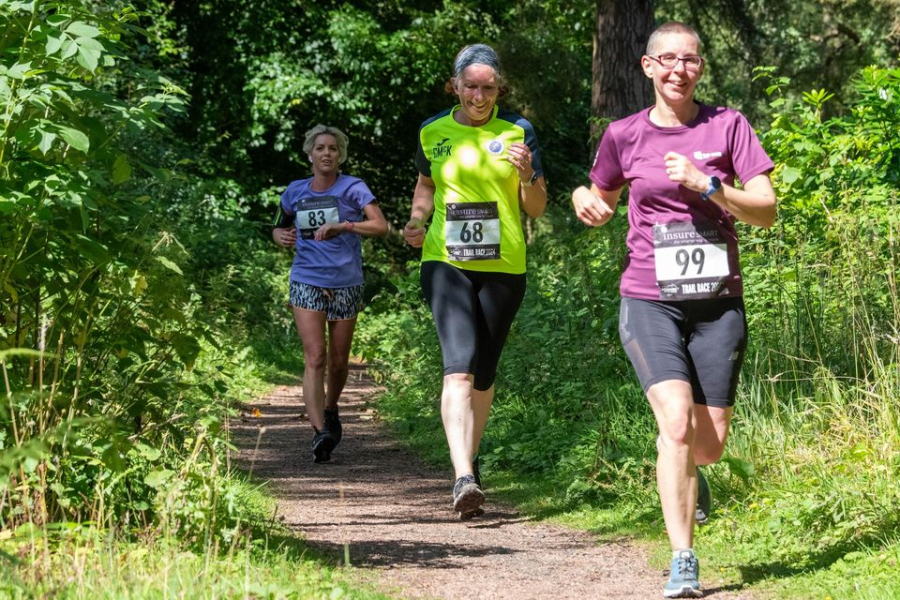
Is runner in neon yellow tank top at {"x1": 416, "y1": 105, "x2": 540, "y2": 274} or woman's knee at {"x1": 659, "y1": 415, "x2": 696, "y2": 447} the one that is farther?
runner in neon yellow tank top at {"x1": 416, "y1": 105, "x2": 540, "y2": 274}

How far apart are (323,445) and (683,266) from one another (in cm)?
427

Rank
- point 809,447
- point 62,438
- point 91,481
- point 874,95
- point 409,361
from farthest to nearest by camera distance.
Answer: point 409,361
point 874,95
point 809,447
point 91,481
point 62,438

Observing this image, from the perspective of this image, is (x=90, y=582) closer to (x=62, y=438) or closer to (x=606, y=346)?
(x=62, y=438)

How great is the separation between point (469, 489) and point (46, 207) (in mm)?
2519

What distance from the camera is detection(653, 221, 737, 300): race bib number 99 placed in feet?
14.8

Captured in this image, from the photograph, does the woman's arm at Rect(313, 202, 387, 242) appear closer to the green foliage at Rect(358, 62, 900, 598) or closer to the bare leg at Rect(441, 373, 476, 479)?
the green foliage at Rect(358, 62, 900, 598)

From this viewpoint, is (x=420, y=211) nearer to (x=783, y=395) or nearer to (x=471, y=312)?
(x=471, y=312)

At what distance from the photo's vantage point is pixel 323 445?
27.1 feet

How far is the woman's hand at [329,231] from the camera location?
26.7 ft

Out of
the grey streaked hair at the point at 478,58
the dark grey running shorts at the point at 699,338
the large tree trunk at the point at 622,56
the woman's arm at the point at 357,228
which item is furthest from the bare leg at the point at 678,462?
the large tree trunk at the point at 622,56

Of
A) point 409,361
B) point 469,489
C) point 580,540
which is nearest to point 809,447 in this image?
point 580,540

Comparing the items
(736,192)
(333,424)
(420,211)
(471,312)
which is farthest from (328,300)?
(736,192)

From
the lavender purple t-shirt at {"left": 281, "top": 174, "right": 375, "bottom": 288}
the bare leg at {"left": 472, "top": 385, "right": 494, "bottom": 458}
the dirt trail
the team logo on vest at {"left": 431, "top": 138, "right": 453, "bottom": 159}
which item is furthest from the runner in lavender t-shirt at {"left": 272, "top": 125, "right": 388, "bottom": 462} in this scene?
the bare leg at {"left": 472, "top": 385, "right": 494, "bottom": 458}

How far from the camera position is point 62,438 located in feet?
12.8
